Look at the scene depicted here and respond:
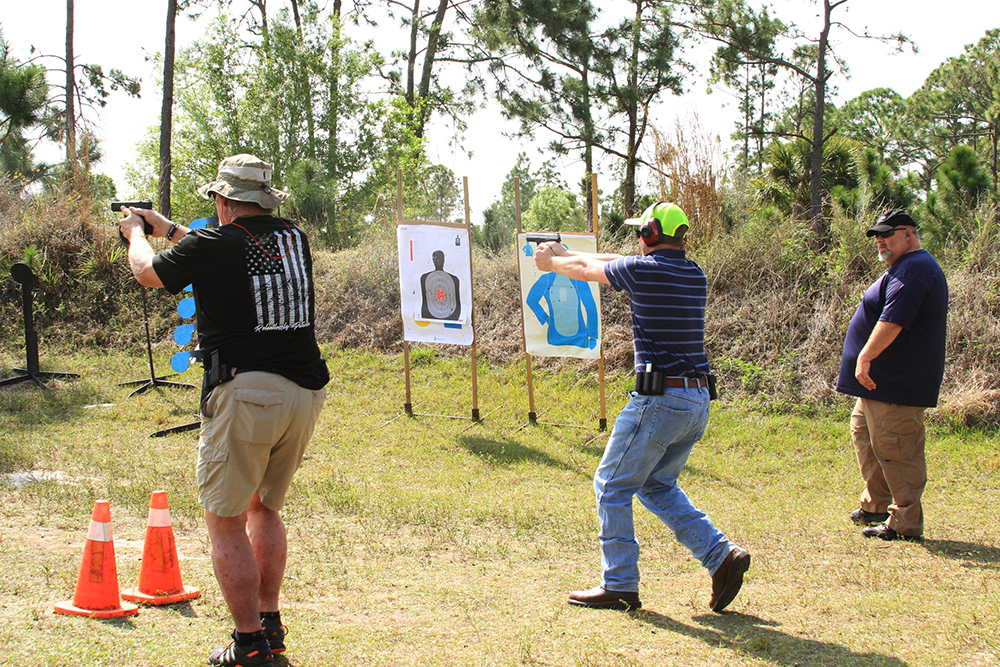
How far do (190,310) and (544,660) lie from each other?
275 inches

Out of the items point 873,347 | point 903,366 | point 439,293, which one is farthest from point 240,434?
point 439,293

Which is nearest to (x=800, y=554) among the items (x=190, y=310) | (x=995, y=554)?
(x=995, y=554)

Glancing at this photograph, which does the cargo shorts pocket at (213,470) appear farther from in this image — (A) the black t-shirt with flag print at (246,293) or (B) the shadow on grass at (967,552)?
(B) the shadow on grass at (967,552)

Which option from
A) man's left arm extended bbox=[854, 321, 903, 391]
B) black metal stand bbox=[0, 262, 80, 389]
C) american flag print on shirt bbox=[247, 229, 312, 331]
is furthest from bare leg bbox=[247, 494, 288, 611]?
black metal stand bbox=[0, 262, 80, 389]

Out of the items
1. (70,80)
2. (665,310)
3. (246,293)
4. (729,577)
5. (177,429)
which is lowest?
(177,429)

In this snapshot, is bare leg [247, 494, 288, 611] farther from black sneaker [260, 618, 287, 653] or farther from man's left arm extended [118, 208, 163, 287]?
man's left arm extended [118, 208, 163, 287]

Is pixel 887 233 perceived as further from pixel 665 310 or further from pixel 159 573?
pixel 159 573

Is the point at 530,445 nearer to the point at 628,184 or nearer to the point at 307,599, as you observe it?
the point at 307,599

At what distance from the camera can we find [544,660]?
2.80m

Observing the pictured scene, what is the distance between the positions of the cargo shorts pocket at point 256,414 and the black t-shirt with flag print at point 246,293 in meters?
0.09

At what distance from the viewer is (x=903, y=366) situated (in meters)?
4.55

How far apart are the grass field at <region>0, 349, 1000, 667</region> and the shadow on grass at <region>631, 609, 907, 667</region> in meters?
0.01

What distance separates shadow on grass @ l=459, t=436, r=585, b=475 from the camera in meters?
7.02

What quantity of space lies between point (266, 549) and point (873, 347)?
3.56 m
